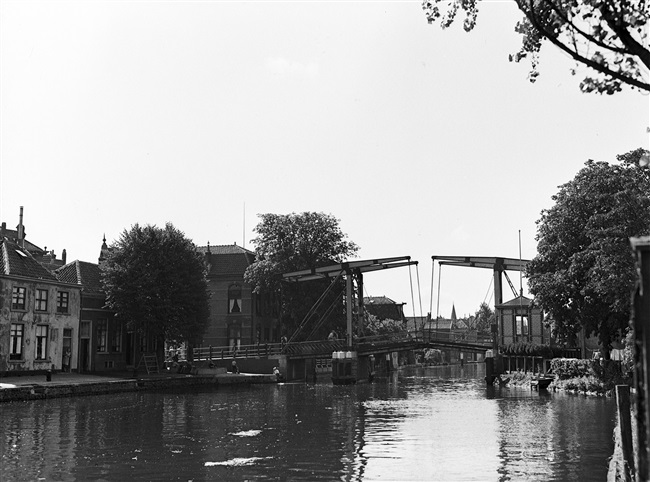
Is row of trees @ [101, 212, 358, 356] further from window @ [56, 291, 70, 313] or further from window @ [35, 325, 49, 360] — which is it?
window @ [35, 325, 49, 360]

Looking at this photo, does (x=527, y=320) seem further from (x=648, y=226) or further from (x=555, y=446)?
(x=555, y=446)

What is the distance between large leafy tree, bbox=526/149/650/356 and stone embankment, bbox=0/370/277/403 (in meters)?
22.2

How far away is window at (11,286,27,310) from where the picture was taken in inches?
1545

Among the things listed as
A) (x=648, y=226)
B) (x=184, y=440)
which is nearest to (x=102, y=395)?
(x=184, y=440)

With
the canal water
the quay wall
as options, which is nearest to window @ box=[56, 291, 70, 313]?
the quay wall

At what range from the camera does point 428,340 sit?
51.3 m

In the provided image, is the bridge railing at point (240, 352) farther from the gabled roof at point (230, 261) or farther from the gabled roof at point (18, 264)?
the gabled roof at point (18, 264)

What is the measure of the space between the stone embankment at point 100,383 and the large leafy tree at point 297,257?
8.12m

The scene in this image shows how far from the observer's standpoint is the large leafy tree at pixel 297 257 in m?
58.6

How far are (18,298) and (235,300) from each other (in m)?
27.2

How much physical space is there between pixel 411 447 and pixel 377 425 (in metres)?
5.33

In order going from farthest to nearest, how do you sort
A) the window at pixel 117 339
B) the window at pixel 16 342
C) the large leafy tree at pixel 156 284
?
the window at pixel 117 339 < the large leafy tree at pixel 156 284 < the window at pixel 16 342

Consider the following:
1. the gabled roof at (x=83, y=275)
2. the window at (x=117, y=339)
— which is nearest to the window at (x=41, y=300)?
the gabled roof at (x=83, y=275)

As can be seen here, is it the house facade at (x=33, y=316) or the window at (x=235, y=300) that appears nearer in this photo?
the house facade at (x=33, y=316)
